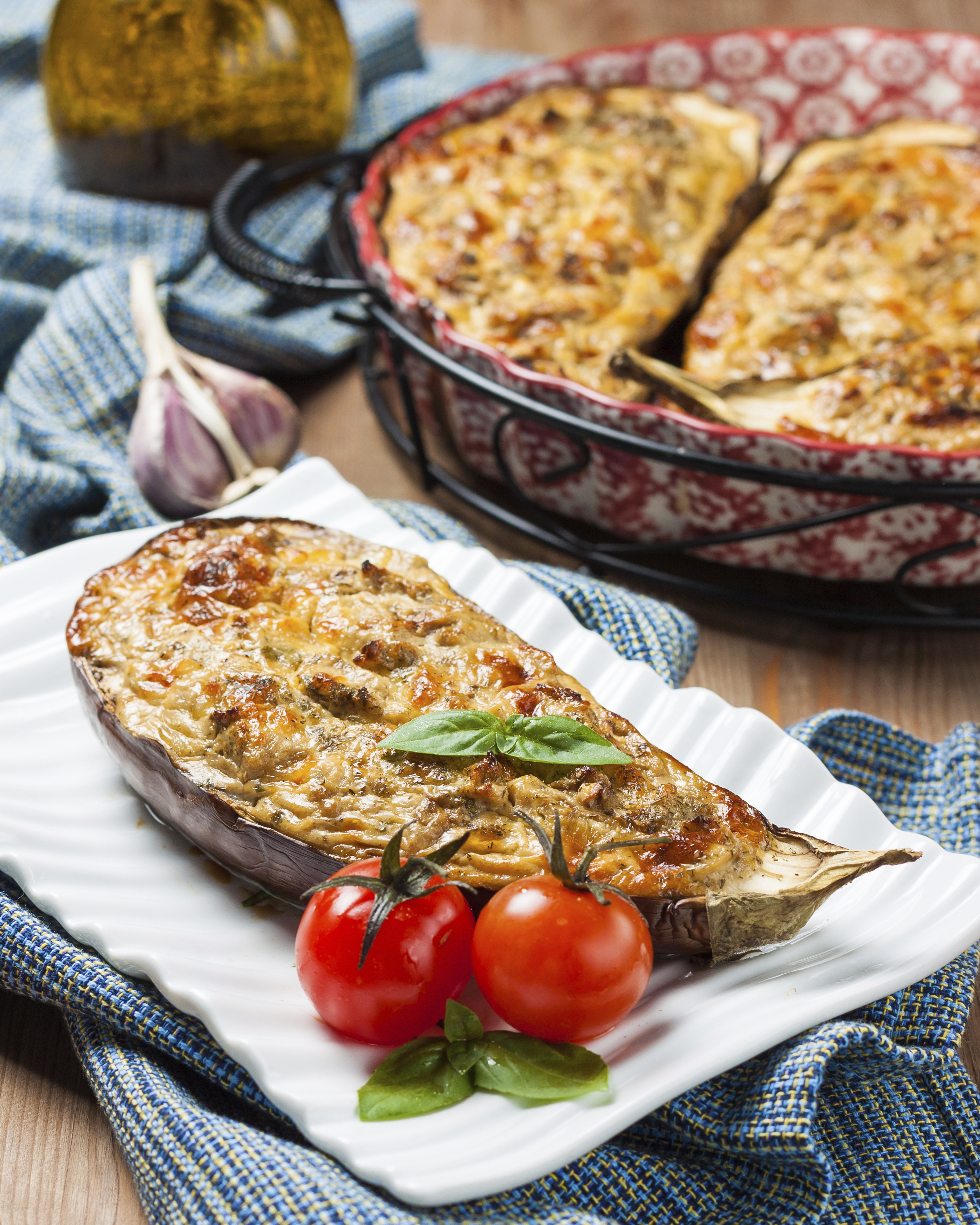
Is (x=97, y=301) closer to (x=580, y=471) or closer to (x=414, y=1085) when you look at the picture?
(x=580, y=471)

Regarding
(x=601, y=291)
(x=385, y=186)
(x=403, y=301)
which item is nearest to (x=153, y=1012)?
(x=403, y=301)

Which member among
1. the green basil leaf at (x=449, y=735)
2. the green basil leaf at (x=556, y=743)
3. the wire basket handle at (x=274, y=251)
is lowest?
the green basil leaf at (x=556, y=743)

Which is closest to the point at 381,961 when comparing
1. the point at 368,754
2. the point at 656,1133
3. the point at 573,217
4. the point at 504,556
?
the point at 368,754

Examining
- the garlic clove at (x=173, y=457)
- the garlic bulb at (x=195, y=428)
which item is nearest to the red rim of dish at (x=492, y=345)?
the garlic bulb at (x=195, y=428)

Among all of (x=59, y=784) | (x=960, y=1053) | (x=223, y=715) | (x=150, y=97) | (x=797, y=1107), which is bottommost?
(x=960, y=1053)

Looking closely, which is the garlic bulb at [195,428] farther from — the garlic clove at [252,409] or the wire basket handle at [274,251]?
the wire basket handle at [274,251]

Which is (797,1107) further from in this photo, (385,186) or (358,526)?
(385,186)

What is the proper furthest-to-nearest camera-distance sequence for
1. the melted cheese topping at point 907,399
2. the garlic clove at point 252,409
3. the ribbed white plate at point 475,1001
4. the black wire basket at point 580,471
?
the garlic clove at point 252,409
the melted cheese topping at point 907,399
the black wire basket at point 580,471
the ribbed white plate at point 475,1001
